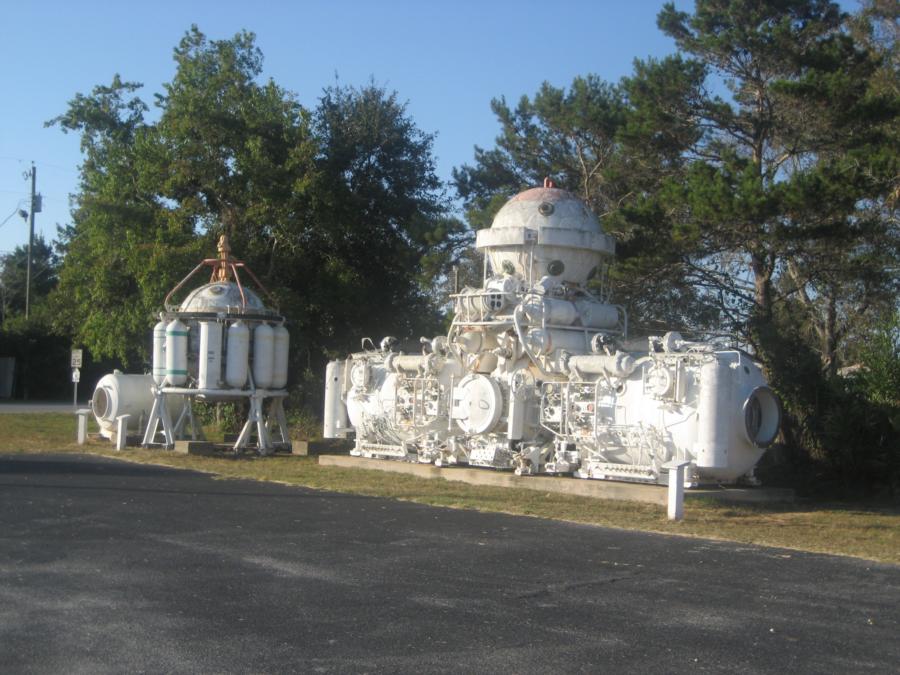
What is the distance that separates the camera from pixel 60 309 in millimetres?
42562

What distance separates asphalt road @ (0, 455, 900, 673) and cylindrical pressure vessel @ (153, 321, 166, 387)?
1126 cm

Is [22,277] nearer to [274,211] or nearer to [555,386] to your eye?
[274,211]

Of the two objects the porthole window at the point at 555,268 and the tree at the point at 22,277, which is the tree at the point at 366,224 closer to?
the porthole window at the point at 555,268

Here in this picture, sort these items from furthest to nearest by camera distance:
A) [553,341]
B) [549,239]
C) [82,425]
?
[82,425] → [549,239] → [553,341]

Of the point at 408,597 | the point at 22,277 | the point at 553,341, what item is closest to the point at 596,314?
the point at 553,341

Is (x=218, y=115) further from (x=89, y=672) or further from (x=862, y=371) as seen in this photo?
(x=89, y=672)

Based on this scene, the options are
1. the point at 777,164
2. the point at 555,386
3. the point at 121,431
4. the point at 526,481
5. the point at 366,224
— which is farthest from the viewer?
the point at 366,224

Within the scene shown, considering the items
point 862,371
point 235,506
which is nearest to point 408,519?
point 235,506

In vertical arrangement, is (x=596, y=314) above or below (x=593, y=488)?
above

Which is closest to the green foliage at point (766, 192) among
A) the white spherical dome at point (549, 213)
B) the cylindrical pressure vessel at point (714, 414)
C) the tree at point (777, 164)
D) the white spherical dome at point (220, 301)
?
the tree at point (777, 164)

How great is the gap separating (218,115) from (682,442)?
2031 cm

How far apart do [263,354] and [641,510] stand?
12.6 m

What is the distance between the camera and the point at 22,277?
7956 centimetres

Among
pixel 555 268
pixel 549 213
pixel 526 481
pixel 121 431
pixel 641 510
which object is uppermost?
pixel 549 213
